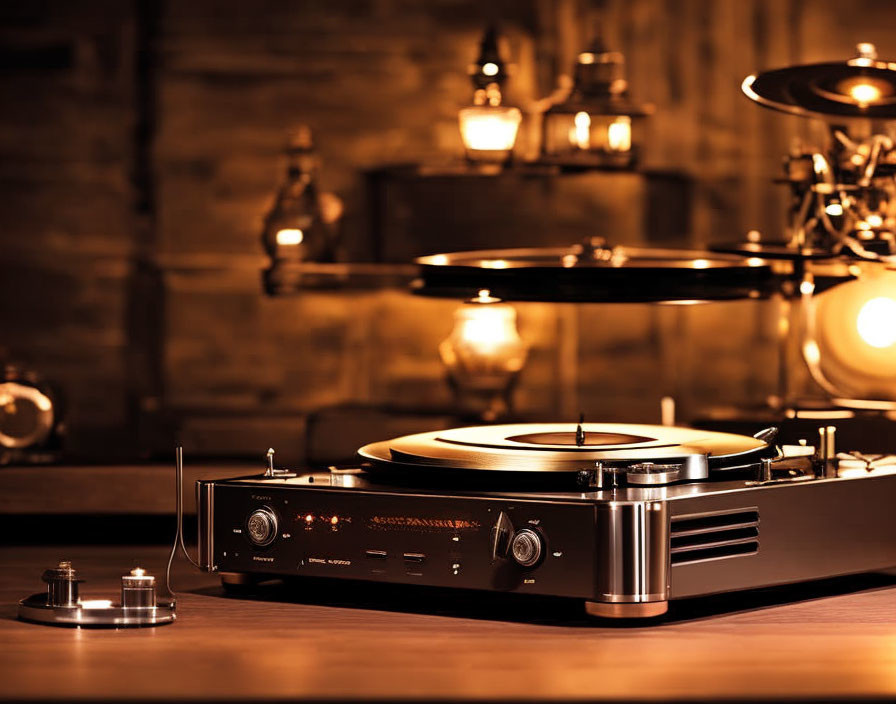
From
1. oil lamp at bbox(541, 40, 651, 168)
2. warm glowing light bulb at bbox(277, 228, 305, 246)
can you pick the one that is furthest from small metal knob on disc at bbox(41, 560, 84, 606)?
oil lamp at bbox(541, 40, 651, 168)

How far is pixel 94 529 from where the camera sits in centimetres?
301

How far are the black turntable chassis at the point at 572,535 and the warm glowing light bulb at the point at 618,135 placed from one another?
1.30m

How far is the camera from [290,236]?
3.49 m

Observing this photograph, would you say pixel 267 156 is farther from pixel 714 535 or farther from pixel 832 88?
pixel 714 535

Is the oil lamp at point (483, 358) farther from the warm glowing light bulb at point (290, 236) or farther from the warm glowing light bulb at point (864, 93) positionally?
the warm glowing light bulb at point (864, 93)

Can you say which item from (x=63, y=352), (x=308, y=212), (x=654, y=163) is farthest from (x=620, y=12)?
(x=63, y=352)

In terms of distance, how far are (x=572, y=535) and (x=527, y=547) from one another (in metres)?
0.05

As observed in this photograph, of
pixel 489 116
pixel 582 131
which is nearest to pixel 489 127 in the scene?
pixel 489 116

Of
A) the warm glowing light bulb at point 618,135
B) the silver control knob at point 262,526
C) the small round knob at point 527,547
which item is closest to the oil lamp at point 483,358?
the warm glowing light bulb at point 618,135

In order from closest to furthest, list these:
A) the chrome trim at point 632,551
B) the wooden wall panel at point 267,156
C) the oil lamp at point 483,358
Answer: the chrome trim at point 632,551 < the oil lamp at point 483,358 < the wooden wall panel at point 267,156

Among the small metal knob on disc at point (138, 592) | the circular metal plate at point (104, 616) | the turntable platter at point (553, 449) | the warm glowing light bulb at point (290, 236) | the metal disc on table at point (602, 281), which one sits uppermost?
the warm glowing light bulb at point (290, 236)

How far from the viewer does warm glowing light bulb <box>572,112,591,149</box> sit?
3.47 metres

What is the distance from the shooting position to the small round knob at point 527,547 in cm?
201

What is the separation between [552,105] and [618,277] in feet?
4.53
